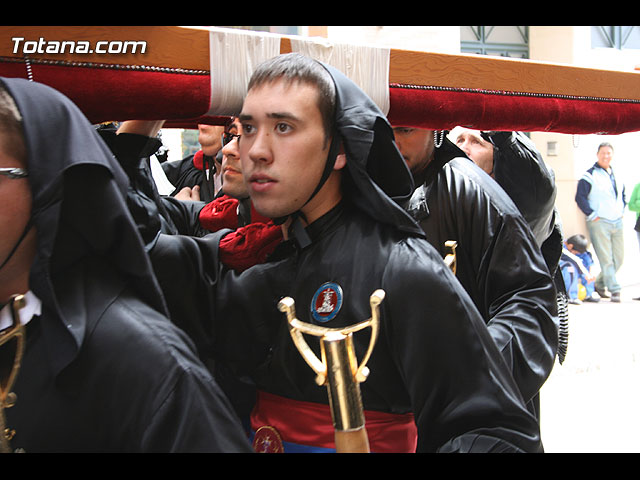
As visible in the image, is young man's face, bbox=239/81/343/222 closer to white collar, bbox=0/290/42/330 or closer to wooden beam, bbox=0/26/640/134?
wooden beam, bbox=0/26/640/134

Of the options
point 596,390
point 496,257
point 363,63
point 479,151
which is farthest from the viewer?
point 596,390

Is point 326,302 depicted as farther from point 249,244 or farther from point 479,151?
point 479,151

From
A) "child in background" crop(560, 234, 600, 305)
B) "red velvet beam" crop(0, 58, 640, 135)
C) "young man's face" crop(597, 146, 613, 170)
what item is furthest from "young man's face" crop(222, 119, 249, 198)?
"young man's face" crop(597, 146, 613, 170)

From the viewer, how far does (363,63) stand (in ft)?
6.09

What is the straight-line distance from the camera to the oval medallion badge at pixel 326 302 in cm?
156

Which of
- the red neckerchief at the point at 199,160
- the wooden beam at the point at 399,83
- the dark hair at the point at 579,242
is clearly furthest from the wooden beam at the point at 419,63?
the dark hair at the point at 579,242

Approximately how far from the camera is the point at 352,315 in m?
1.55

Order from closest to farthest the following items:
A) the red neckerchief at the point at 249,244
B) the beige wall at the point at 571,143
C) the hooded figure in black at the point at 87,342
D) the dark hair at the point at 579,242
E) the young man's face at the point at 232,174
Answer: the hooded figure in black at the point at 87,342 < the red neckerchief at the point at 249,244 < the young man's face at the point at 232,174 < the dark hair at the point at 579,242 < the beige wall at the point at 571,143

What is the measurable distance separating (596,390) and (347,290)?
4848 millimetres

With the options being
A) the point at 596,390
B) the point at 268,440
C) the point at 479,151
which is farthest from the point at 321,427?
the point at 596,390

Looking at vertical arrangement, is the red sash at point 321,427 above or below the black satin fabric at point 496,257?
below

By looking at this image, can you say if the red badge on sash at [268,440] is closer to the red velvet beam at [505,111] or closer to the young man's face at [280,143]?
the young man's face at [280,143]

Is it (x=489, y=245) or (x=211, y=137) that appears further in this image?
(x=211, y=137)
